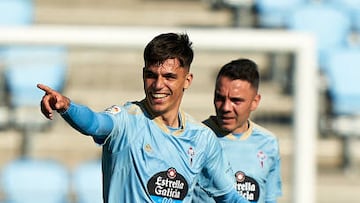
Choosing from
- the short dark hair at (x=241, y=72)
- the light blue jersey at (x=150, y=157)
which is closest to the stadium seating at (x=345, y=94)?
the short dark hair at (x=241, y=72)

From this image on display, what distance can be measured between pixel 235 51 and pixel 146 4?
325cm

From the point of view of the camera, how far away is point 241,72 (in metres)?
5.02

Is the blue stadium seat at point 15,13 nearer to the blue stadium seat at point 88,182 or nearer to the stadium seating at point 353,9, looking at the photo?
the blue stadium seat at point 88,182

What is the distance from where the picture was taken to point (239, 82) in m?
4.98

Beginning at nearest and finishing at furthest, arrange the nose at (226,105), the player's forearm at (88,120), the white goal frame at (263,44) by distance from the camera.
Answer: the player's forearm at (88,120), the nose at (226,105), the white goal frame at (263,44)

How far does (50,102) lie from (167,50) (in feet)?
1.99

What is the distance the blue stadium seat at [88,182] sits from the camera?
23.0 feet

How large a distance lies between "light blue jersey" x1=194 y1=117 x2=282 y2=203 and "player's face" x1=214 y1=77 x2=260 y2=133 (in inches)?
3.2

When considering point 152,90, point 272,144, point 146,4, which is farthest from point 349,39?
point 152,90

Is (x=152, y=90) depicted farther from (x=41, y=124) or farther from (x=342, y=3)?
(x=342, y=3)

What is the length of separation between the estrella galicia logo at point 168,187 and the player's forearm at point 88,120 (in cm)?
29

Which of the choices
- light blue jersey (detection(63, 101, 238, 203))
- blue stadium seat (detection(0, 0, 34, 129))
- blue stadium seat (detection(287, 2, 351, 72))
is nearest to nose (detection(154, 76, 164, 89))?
light blue jersey (detection(63, 101, 238, 203))

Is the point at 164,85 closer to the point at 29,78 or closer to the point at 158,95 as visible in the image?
the point at 158,95

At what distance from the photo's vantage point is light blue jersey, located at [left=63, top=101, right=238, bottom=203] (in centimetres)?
410
